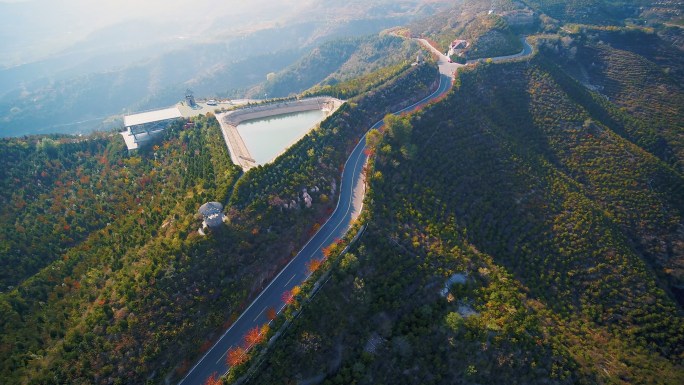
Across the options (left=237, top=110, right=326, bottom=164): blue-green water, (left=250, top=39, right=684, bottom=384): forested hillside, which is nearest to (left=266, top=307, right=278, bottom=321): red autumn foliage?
(left=250, top=39, right=684, bottom=384): forested hillside

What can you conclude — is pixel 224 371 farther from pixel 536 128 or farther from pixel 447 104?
pixel 536 128

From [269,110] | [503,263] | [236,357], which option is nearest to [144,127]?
[269,110]

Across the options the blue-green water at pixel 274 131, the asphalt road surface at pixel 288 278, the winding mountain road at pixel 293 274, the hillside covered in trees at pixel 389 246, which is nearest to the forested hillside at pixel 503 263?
the hillside covered in trees at pixel 389 246

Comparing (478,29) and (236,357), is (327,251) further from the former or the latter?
(478,29)

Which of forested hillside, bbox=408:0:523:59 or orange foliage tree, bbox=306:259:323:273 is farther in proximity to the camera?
forested hillside, bbox=408:0:523:59

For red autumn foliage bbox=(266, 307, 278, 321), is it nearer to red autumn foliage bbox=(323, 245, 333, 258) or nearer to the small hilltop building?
red autumn foliage bbox=(323, 245, 333, 258)

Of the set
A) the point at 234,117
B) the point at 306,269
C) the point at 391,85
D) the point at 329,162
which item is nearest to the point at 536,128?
the point at 391,85
